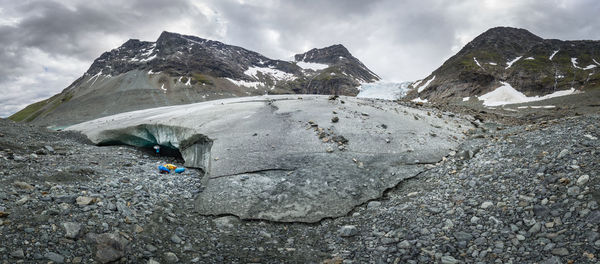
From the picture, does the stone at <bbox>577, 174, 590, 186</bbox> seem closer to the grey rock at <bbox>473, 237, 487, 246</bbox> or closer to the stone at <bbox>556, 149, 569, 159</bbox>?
the stone at <bbox>556, 149, 569, 159</bbox>

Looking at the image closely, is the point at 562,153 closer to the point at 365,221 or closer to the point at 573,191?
the point at 573,191

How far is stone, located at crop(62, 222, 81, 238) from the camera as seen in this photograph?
5159 millimetres

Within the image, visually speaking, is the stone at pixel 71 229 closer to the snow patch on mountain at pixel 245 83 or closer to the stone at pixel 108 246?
the stone at pixel 108 246

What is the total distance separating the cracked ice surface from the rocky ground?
57cm

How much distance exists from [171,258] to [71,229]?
2.02 meters

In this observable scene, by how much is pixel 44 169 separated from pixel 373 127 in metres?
13.0

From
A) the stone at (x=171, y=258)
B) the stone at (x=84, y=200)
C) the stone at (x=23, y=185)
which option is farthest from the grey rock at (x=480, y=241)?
the stone at (x=23, y=185)

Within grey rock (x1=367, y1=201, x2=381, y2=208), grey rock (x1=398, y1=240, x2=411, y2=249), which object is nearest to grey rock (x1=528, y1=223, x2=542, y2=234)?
grey rock (x1=398, y1=240, x2=411, y2=249)

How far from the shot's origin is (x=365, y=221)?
716cm

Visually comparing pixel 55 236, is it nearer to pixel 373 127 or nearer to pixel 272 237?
pixel 272 237

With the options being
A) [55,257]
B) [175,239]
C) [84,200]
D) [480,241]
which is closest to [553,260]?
[480,241]

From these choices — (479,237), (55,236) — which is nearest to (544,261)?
(479,237)

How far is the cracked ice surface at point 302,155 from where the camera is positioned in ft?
26.6

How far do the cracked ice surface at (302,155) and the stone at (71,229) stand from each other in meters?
3.00
